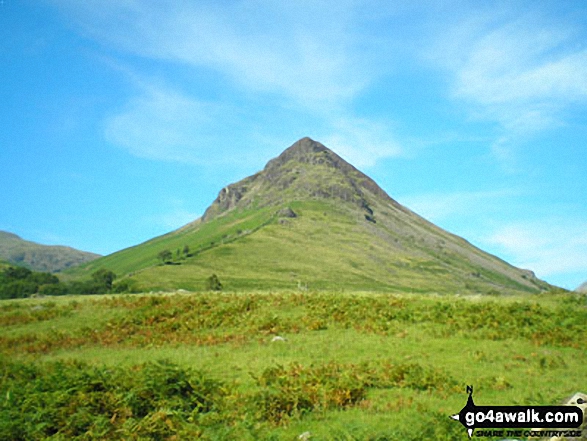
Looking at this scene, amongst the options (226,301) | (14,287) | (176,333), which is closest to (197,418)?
(176,333)

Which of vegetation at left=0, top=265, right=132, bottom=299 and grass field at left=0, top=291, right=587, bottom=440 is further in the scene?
vegetation at left=0, top=265, right=132, bottom=299

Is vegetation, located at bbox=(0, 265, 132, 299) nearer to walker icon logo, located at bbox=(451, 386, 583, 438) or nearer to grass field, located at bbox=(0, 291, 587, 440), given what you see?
grass field, located at bbox=(0, 291, 587, 440)

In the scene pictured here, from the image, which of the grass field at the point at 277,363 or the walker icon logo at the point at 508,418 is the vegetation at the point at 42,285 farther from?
the walker icon logo at the point at 508,418

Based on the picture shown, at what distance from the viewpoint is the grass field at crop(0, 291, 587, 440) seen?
1316 cm

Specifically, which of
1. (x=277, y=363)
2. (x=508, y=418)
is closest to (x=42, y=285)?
(x=277, y=363)

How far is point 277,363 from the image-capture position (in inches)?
749

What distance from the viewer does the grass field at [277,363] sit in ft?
43.2

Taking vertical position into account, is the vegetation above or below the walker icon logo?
above

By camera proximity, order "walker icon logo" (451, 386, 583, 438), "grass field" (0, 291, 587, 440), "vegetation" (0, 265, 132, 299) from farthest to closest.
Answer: "vegetation" (0, 265, 132, 299) → "grass field" (0, 291, 587, 440) → "walker icon logo" (451, 386, 583, 438)

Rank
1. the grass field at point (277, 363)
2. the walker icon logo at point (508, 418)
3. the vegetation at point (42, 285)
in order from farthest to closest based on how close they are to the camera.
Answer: the vegetation at point (42, 285)
the grass field at point (277, 363)
the walker icon logo at point (508, 418)

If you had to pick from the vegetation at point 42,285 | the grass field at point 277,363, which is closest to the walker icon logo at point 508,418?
the grass field at point 277,363

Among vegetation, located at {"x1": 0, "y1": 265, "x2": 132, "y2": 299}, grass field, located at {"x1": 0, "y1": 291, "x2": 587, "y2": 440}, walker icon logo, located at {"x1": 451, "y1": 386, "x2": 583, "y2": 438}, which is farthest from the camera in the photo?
vegetation, located at {"x1": 0, "y1": 265, "x2": 132, "y2": 299}

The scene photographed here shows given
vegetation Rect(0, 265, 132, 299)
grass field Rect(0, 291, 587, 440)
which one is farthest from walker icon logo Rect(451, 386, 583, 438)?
vegetation Rect(0, 265, 132, 299)

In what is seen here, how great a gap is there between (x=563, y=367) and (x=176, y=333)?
20.2 meters
